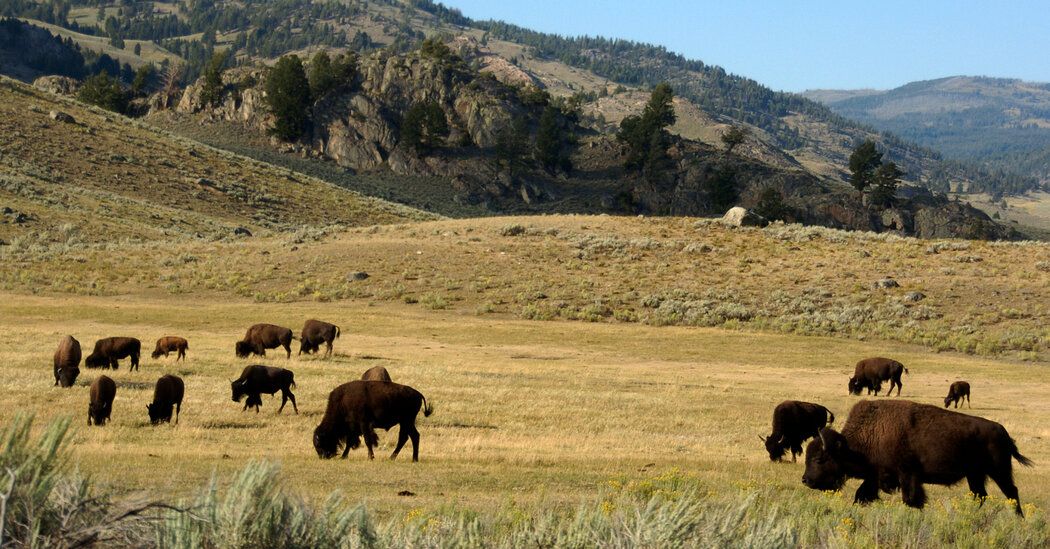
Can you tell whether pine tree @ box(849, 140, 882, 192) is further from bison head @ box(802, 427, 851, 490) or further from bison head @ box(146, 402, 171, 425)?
bison head @ box(802, 427, 851, 490)

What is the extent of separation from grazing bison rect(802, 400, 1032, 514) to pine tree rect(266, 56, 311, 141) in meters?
124

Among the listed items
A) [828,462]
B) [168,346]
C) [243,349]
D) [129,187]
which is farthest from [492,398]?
[129,187]

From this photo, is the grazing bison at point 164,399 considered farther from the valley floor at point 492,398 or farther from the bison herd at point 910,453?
the bison herd at point 910,453

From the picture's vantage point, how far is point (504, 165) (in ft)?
423

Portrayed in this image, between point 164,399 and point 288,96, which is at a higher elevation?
point 288,96

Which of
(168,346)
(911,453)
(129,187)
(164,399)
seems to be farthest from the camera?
(129,187)

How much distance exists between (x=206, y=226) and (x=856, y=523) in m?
75.3

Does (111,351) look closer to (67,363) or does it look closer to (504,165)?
(67,363)

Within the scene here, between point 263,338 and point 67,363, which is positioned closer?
point 67,363

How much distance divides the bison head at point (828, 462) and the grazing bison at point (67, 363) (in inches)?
670

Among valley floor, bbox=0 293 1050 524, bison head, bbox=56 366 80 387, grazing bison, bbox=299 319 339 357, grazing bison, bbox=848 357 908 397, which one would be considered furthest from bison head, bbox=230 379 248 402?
grazing bison, bbox=848 357 908 397

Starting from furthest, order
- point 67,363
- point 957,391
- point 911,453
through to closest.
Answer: point 957,391 → point 67,363 → point 911,453

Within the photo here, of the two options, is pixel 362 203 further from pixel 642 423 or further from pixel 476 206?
pixel 642 423

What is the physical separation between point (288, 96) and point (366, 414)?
398ft
